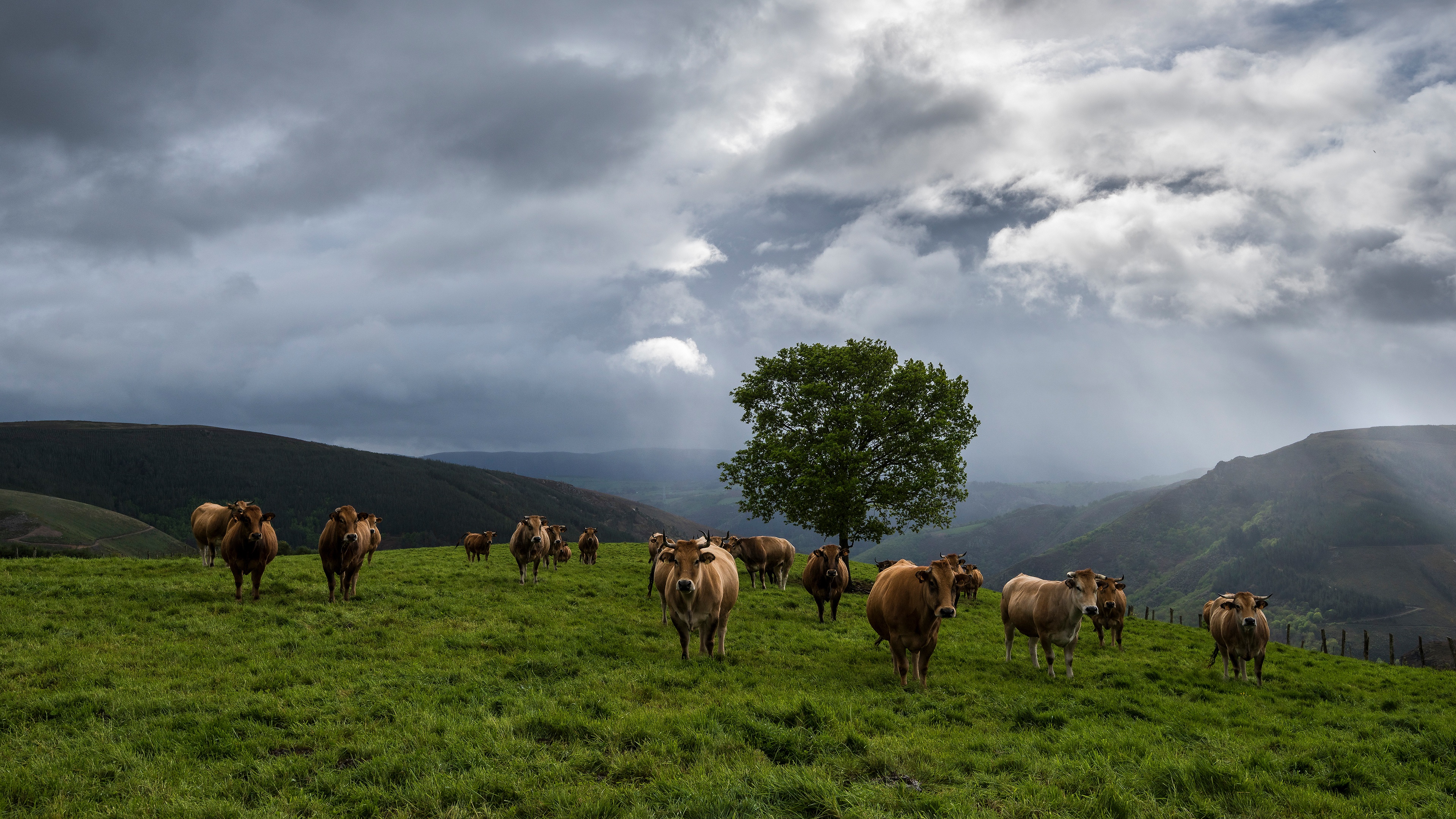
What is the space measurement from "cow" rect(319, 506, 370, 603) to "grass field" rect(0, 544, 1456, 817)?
1.34 m

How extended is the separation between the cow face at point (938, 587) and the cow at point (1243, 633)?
810 centimetres

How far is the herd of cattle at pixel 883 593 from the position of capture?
12734 mm

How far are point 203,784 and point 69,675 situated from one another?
18.1 ft

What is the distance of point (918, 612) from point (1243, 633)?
9337 millimetres

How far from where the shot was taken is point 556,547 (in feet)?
101

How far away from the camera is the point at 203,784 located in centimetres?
695

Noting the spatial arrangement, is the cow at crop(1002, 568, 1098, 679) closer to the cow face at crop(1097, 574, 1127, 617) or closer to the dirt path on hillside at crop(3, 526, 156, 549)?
the cow face at crop(1097, 574, 1127, 617)

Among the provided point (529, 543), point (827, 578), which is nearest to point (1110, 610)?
point (827, 578)

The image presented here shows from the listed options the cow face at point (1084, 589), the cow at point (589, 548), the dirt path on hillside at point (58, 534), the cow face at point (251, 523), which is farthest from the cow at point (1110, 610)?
the dirt path on hillside at point (58, 534)

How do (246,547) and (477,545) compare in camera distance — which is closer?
(246,547)

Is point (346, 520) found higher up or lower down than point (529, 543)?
higher up

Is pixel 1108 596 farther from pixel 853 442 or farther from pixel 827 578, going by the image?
pixel 853 442

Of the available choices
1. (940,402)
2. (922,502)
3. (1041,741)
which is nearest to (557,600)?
(1041,741)

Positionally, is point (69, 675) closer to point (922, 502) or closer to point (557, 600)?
point (557, 600)
